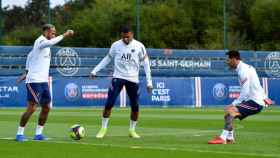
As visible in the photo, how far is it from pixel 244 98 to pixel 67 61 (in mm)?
23512

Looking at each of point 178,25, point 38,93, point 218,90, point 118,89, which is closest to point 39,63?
point 38,93

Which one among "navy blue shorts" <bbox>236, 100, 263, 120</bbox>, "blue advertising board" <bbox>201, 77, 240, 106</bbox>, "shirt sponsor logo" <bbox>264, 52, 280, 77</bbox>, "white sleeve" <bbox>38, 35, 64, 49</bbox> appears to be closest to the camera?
"navy blue shorts" <bbox>236, 100, 263, 120</bbox>

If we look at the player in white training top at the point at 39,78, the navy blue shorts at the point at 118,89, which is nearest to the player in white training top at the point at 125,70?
the navy blue shorts at the point at 118,89

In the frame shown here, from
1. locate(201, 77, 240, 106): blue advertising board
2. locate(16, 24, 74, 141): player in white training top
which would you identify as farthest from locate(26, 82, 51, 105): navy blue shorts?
locate(201, 77, 240, 106): blue advertising board

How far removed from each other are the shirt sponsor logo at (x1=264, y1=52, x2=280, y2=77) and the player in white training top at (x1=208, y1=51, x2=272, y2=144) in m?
27.0

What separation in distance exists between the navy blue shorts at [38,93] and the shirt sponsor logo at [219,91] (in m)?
23.5

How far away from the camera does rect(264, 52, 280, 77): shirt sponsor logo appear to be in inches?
1681

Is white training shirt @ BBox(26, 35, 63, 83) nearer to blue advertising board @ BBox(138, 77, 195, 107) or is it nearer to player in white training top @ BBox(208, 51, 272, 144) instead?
player in white training top @ BBox(208, 51, 272, 144)

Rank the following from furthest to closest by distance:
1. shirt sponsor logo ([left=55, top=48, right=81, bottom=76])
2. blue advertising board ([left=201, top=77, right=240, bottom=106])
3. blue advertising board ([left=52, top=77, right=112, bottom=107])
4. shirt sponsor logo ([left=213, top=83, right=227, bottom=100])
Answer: shirt sponsor logo ([left=213, top=83, right=227, bottom=100]), blue advertising board ([left=201, top=77, right=240, bottom=106]), shirt sponsor logo ([left=55, top=48, right=81, bottom=76]), blue advertising board ([left=52, top=77, right=112, bottom=107])

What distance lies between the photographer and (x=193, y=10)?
64312 mm

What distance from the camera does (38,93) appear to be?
16547 mm

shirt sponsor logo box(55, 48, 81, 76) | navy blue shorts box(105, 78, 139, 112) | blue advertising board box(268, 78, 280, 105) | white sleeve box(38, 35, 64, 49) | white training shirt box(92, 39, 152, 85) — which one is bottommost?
blue advertising board box(268, 78, 280, 105)

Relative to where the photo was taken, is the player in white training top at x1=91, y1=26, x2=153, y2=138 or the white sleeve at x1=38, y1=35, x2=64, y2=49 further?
the player in white training top at x1=91, y1=26, x2=153, y2=138

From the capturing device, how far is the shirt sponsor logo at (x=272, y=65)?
140 feet
